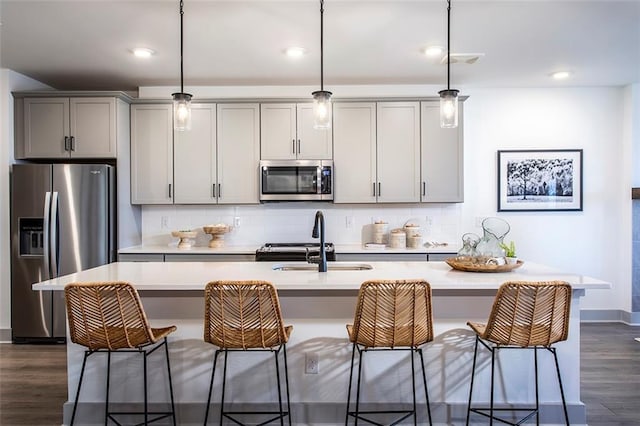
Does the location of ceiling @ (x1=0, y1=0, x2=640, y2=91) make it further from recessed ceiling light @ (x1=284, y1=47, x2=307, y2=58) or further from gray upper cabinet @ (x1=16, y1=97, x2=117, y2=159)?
gray upper cabinet @ (x1=16, y1=97, x2=117, y2=159)

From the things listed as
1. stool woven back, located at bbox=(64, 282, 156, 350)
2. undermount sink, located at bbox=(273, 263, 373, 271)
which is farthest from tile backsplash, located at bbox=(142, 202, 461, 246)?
stool woven back, located at bbox=(64, 282, 156, 350)

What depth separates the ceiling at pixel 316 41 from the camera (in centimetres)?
288

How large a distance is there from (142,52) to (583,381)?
4.23m

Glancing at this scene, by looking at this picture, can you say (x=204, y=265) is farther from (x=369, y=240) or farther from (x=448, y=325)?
(x=369, y=240)

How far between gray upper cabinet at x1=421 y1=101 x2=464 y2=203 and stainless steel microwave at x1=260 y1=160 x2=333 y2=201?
982 millimetres

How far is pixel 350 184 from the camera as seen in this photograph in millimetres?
4488

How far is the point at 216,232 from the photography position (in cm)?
451

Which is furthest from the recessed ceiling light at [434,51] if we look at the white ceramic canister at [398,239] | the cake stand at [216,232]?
the cake stand at [216,232]

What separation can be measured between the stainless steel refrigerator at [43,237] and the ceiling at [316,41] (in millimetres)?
1057

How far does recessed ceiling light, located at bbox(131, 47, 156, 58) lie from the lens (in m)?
3.60

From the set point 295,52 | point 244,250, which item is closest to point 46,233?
point 244,250

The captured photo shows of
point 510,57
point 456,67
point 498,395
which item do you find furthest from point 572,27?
point 498,395

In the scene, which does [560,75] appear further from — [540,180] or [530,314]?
[530,314]

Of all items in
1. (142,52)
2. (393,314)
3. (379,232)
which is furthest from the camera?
(379,232)
